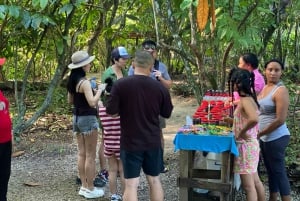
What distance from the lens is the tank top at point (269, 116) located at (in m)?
3.91

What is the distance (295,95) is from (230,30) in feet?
15.6

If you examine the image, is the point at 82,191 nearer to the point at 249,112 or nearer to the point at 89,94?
the point at 89,94

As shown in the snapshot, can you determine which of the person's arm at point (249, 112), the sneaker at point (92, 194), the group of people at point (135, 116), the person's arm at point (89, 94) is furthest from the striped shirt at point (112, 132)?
the person's arm at point (249, 112)

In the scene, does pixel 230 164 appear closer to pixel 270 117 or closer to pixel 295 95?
pixel 270 117

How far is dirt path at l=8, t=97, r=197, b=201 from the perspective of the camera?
186 inches

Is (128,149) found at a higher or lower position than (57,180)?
higher

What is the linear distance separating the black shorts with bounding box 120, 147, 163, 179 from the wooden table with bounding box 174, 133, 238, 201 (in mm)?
249

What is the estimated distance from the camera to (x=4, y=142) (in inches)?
148

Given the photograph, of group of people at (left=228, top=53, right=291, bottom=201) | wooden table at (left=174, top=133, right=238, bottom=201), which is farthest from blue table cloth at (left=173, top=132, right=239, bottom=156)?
group of people at (left=228, top=53, right=291, bottom=201)

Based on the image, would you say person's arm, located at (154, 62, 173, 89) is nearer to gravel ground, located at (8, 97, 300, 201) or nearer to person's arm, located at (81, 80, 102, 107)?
person's arm, located at (81, 80, 102, 107)

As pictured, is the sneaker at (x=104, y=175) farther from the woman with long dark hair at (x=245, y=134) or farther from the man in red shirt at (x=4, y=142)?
the woman with long dark hair at (x=245, y=134)

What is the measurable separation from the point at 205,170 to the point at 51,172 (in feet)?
6.91

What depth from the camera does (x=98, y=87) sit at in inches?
175

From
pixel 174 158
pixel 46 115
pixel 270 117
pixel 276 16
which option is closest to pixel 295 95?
pixel 276 16
